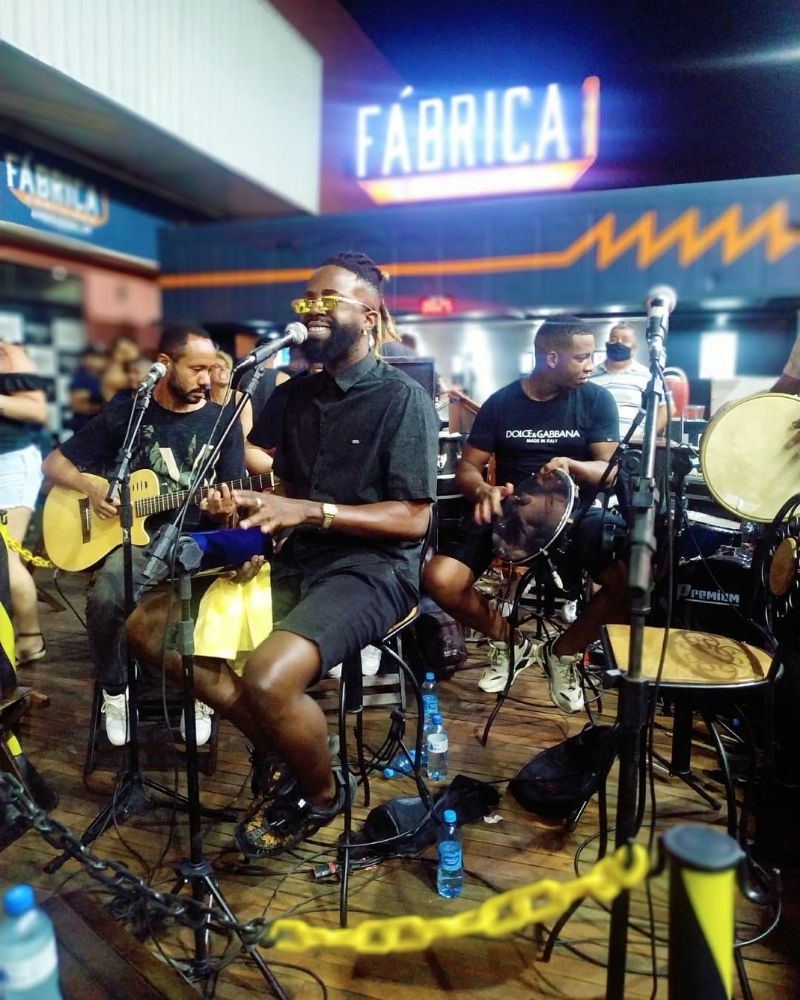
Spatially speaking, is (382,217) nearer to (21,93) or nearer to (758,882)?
(21,93)

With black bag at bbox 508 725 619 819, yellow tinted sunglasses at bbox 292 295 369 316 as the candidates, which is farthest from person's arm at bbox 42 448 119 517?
black bag at bbox 508 725 619 819

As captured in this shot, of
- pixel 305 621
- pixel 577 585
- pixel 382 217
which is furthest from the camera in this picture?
pixel 382 217

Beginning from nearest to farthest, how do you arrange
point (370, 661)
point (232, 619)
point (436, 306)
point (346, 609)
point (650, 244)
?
point (346, 609) → point (232, 619) → point (370, 661) → point (650, 244) → point (436, 306)

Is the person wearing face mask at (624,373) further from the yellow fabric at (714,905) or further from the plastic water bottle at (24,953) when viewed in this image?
the plastic water bottle at (24,953)

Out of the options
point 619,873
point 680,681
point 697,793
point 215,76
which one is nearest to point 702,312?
point 215,76

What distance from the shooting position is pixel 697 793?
241 centimetres

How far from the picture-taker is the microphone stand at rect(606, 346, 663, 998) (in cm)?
131

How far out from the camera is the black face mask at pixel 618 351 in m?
2.92

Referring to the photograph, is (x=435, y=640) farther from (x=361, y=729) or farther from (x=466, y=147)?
(x=466, y=147)

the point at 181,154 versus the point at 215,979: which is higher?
the point at 181,154

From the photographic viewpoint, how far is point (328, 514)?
1.94 meters

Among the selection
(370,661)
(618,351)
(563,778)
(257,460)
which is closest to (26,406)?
(257,460)

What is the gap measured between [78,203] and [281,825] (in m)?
7.56

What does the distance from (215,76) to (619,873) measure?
7.54m
